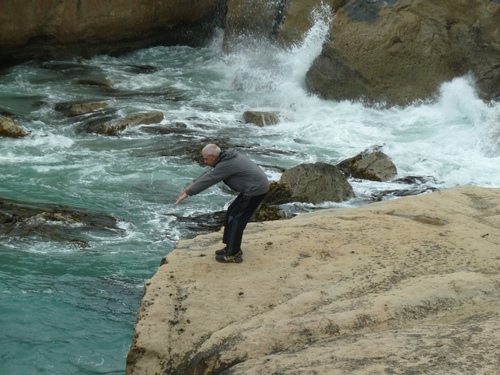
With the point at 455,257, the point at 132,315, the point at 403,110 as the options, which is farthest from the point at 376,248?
the point at 403,110

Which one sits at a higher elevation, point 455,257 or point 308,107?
point 455,257

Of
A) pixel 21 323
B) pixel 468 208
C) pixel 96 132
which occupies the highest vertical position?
pixel 468 208

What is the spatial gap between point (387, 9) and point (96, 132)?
244 inches

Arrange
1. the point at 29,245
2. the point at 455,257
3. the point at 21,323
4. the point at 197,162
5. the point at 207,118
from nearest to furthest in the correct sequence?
the point at 455,257
the point at 21,323
the point at 29,245
the point at 197,162
the point at 207,118

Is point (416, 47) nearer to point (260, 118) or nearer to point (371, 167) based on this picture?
point (260, 118)

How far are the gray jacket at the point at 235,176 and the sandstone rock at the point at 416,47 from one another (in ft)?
34.5

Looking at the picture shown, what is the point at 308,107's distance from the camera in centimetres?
1752

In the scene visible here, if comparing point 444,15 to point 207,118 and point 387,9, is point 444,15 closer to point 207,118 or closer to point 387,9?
point 387,9

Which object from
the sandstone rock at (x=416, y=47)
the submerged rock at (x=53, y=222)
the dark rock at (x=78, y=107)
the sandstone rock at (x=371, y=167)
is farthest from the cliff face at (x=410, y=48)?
the submerged rock at (x=53, y=222)

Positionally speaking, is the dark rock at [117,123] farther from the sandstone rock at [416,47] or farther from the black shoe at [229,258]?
the black shoe at [229,258]

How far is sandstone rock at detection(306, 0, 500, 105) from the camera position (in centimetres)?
1678

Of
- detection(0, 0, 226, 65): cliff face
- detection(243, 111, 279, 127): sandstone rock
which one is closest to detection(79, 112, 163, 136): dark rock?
detection(243, 111, 279, 127): sandstone rock

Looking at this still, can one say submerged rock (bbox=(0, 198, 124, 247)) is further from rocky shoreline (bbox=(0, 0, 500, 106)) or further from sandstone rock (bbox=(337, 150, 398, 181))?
rocky shoreline (bbox=(0, 0, 500, 106))

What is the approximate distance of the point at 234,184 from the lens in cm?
708
